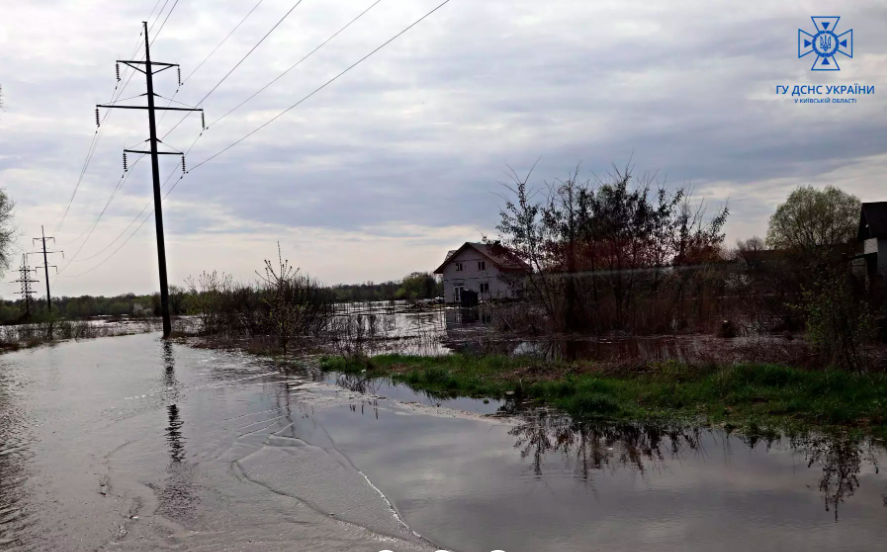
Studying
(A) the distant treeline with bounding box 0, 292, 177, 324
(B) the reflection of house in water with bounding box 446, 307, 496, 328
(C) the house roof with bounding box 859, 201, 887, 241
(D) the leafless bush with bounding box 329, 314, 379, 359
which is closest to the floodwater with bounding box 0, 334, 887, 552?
(D) the leafless bush with bounding box 329, 314, 379, 359

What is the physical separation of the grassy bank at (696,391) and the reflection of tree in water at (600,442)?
0.65m

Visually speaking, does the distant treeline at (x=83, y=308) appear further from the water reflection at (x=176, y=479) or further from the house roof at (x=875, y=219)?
the house roof at (x=875, y=219)

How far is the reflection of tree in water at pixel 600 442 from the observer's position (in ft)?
24.1

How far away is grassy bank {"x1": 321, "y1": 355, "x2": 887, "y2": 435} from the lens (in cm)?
856

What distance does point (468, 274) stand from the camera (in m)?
72.4

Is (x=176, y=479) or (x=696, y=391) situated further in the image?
(x=696, y=391)

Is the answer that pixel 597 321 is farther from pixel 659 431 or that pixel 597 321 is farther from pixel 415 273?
pixel 415 273

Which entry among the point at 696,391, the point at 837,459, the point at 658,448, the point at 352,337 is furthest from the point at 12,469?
the point at 352,337

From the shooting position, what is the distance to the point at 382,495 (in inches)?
262

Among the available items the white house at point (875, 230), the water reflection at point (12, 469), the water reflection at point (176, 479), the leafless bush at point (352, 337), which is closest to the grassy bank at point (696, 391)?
the water reflection at point (176, 479)

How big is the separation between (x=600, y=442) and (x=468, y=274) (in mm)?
64343

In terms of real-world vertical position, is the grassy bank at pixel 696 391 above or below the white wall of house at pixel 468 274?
below

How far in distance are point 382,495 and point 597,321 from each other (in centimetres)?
1746

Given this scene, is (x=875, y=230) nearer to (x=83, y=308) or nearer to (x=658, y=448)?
(x=658, y=448)
